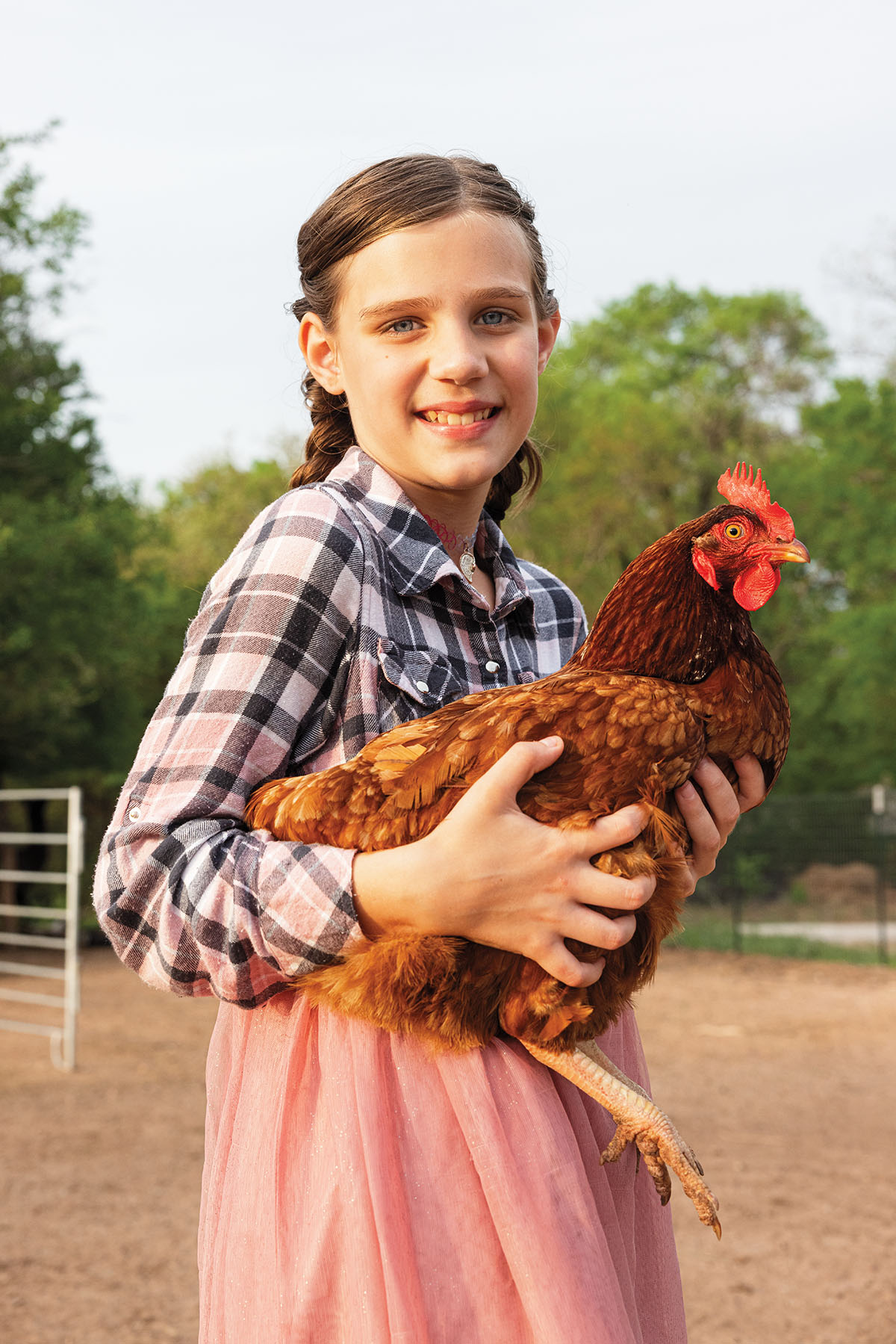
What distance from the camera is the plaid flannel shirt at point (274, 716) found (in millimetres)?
1331

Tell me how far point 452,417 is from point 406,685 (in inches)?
15.2

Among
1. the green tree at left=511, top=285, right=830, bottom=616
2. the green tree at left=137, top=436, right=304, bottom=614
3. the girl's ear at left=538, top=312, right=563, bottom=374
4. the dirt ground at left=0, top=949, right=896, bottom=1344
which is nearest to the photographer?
the girl's ear at left=538, top=312, right=563, bottom=374

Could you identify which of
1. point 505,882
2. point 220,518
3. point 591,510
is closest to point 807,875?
point 591,510

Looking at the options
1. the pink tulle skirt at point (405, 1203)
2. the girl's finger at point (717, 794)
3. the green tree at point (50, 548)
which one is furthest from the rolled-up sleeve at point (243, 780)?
the green tree at point (50, 548)

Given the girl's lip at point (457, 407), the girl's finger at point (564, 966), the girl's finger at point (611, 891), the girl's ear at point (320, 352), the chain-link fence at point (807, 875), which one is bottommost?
the chain-link fence at point (807, 875)

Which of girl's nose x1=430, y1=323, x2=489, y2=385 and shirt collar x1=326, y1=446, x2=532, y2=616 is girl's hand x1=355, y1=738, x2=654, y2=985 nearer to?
shirt collar x1=326, y1=446, x2=532, y2=616

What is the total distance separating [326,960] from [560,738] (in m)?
0.37

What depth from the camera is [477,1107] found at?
4.41 feet

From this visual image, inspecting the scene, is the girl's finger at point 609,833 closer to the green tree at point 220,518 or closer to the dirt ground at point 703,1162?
the dirt ground at point 703,1162

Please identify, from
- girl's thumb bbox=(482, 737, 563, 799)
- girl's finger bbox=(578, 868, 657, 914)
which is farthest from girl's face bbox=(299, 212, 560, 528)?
girl's finger bbox=(578, 868, 657, 914)

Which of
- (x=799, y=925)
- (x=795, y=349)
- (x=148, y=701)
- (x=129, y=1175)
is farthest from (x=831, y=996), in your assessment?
(x=795, y=349)

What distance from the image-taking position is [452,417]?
163 centimetres

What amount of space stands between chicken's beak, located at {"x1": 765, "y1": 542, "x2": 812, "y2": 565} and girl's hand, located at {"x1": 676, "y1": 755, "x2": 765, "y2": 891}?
0.34 meters

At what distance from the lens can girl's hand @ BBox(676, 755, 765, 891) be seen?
1476 millimetres
